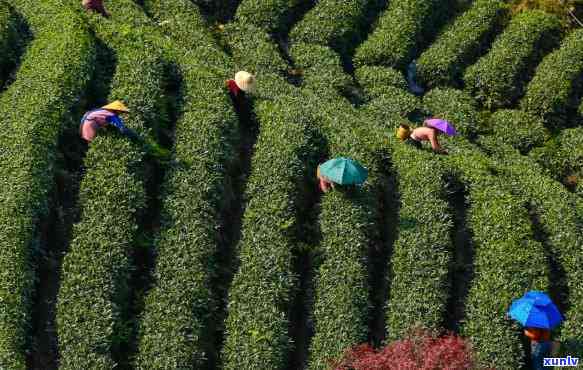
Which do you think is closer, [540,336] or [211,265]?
[540,336]

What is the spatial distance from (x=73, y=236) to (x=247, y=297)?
420 cm

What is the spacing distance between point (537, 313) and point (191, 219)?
7.92m

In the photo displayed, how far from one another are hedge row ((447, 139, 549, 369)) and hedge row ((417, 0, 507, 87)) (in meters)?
6.84

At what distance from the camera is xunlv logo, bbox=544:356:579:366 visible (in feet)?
53.7

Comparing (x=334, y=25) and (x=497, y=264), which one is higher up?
(x=334, y=25)

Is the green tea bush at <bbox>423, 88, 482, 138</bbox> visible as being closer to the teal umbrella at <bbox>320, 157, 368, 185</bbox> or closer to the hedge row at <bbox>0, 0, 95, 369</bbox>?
the teal umbrella at <bbox>320, 157, 368, 185</bbox>

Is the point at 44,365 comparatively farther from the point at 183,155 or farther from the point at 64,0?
the point at 64,0

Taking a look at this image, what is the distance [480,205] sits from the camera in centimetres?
1961

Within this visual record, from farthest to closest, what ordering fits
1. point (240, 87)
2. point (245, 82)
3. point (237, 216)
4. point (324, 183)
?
1. point (240, 87)
2. point (245, 82)
3. point (237, 216)
4. point (324, 183)

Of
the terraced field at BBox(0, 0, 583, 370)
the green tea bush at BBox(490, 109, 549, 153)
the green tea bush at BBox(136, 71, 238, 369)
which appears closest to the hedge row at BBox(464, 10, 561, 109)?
the green tea bush at BBox(490, 109, 549, 153)

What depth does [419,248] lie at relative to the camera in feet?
59.8

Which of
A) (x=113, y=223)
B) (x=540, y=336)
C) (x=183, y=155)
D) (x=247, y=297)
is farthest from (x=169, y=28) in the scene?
(x=540, y=336)

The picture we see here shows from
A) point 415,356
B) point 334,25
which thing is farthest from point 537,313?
point 334,25

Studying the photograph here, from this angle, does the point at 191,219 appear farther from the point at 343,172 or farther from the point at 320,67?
the point at 320,67
